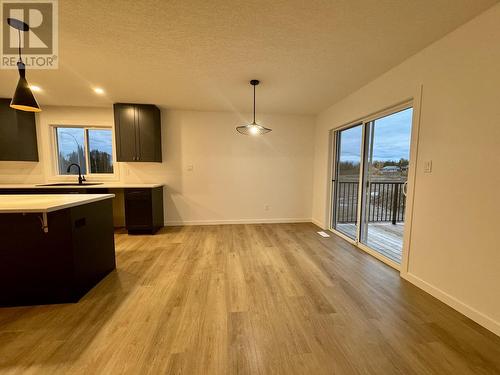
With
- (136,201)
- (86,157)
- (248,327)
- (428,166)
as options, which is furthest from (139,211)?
(428,166)

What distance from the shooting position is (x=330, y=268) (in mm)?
2539

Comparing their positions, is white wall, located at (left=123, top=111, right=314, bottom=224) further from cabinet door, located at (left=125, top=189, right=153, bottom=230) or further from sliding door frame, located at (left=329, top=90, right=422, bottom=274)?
sliding door frame, located at (left=329, top=90, right=422, bottom=274)

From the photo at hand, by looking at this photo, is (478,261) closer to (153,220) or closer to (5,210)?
(5,210)

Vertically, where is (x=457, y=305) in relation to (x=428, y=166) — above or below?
below

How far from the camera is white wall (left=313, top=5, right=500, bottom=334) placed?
1.57m

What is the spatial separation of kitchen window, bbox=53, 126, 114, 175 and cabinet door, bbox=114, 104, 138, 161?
1.60ft

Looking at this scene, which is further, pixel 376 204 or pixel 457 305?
pixel 376 204

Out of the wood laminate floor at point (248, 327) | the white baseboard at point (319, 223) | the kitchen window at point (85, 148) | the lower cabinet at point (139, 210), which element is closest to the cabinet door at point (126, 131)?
the kitchen window at point (85, 148)

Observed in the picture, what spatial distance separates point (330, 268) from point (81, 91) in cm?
450

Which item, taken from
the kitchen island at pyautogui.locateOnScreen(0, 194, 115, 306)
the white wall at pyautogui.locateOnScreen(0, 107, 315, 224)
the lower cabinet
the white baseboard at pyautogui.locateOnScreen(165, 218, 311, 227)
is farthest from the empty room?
the white baseboard at pyautogui.locateOnScreen(165, 218, 311, 227)

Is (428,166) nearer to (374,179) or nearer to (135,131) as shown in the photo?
(374,179)

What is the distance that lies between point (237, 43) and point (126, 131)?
2.92 meters

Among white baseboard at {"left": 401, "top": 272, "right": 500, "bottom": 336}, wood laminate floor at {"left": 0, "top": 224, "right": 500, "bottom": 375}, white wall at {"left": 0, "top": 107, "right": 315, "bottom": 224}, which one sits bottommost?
wood laminate floor at {"left": 0, "top": 224, "right": 500, "bottom": 375}

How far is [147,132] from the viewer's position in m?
3.94
